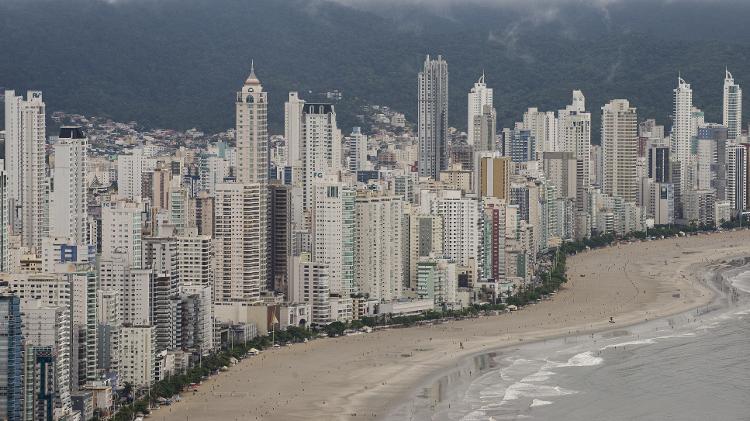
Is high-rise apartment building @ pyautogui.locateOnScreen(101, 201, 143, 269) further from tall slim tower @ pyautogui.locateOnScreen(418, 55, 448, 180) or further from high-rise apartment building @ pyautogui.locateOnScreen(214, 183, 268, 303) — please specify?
tall slim tower @ pyautogui.locateOnScreen(418, 55, 448, 180)

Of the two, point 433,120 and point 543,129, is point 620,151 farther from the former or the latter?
point 543,129

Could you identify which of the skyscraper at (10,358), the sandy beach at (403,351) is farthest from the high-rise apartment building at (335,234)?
the skyscraper at (10,358)

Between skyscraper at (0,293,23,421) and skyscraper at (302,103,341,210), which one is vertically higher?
skyscraper at (302,103,341,210)

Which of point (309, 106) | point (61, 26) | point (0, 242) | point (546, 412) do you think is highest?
point (61, 26)

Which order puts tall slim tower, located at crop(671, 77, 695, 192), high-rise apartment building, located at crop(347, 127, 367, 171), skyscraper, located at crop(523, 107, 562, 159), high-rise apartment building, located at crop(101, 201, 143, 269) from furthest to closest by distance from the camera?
1. tall slim tower, located at crop(671, 77, 695, 192)
2. skyscraper, located at crop(523, 107, 562, 159)
3. high-rise apartment building, located at crop(347, 127, 367, 171)
4. high-rise apartment building, located at crop(101, 201, 143, 269)

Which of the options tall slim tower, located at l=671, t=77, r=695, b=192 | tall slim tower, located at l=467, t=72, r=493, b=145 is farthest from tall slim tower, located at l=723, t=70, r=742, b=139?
tall slim tower, located at l=467, t=72, r=493, b=145

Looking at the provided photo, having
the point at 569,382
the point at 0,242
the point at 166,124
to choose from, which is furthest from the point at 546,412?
the point at 166,124

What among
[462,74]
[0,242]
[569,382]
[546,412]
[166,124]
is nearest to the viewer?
[546,412]

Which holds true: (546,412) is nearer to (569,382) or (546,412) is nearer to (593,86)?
(569,382)
